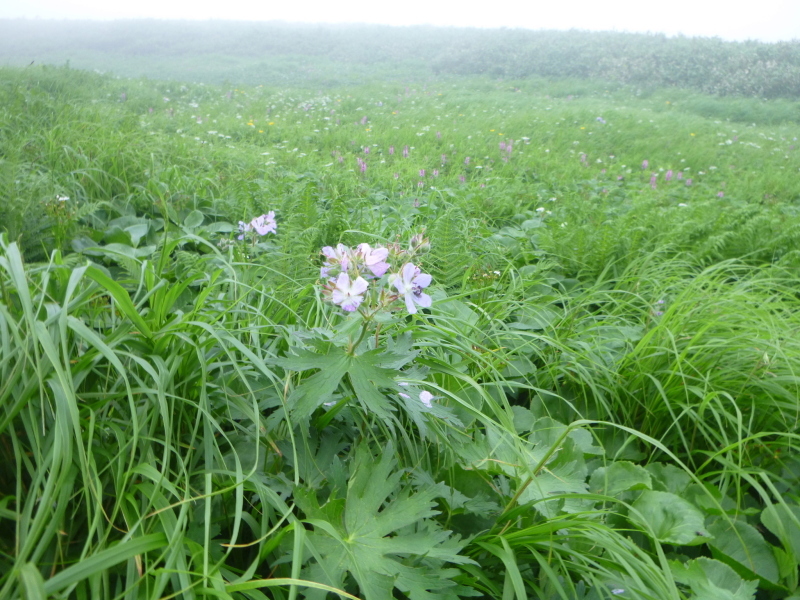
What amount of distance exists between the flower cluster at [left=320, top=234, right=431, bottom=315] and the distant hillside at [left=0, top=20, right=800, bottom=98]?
27.9ft

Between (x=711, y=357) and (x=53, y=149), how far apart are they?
11.1 ft

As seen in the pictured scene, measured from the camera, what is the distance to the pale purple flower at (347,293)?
3.08 feet

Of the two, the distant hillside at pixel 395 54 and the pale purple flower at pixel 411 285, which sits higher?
the distant hillside at pixel 395 54

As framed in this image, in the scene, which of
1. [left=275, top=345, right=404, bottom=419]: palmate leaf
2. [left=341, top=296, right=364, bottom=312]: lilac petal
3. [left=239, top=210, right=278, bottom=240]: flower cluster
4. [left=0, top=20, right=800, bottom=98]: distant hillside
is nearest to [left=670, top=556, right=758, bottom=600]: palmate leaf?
[left=275, top=345, right=404, bottom=419]: palmate leaf

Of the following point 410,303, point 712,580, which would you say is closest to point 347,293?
point 410,303

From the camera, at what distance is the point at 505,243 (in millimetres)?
2783

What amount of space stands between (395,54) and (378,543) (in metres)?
16.3

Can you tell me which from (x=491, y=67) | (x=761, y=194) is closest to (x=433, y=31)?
(x=491, y=67)

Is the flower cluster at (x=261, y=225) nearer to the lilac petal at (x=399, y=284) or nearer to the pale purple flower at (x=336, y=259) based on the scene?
the pale purple flower at (x=336, y=259)

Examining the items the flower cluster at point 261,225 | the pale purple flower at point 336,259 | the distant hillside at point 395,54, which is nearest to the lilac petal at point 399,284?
the pale purple flower at point 336,259

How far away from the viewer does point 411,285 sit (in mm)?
982

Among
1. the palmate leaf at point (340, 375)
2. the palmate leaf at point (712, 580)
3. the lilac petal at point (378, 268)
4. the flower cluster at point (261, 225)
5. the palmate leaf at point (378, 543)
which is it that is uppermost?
the lilac petal at point (378, 268)

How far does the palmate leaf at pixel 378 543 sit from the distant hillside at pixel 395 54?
28.7ft

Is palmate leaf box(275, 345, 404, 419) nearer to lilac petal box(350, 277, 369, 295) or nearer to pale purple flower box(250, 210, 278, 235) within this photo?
lilac petal box(350, 277, 369, 295)
